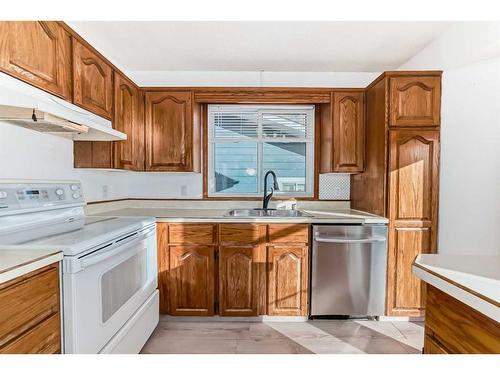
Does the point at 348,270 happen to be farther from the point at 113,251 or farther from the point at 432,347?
the point at 113,251

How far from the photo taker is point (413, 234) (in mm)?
2234

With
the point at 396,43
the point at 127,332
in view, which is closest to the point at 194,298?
the point at 127,332

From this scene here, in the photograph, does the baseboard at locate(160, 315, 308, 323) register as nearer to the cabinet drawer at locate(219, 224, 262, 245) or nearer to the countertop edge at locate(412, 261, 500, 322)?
the cabinet drawer at locate(219, 224, 262, 245)

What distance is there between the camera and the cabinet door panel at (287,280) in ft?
7.43

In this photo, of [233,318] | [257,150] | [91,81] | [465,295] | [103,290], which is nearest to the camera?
[465,295]

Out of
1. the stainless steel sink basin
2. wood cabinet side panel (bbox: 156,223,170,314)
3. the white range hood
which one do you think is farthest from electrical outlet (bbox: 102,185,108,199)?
the stainless steel sink basin

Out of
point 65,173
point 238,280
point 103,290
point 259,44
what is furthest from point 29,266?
point 259,44

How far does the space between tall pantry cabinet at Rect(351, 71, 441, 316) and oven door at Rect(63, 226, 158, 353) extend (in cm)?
193

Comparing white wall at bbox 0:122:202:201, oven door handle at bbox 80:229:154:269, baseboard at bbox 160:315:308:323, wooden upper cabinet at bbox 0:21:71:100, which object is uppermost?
wooden upper cabinet at bbox 0:21:71:100

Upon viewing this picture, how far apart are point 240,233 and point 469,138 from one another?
1.84 m

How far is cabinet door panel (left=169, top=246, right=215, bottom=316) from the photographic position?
2.27 metres

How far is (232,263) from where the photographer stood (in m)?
2.27

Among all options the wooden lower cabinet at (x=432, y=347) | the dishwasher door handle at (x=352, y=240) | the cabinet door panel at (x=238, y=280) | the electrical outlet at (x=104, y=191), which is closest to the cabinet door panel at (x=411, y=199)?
the dishwasher door handle at (x=352, y=240)
